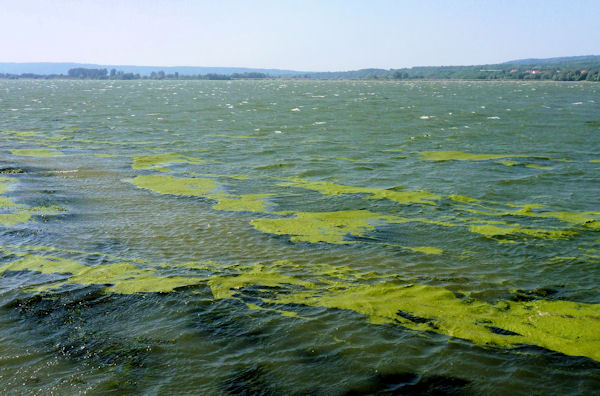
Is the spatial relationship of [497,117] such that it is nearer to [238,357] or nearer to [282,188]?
[282,188]

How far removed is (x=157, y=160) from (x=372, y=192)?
1166 cm

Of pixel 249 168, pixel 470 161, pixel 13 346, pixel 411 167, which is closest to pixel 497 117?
pixel 470 161

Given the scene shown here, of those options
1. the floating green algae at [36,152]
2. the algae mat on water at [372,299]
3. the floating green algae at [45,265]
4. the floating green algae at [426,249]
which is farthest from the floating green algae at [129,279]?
the floating green algae at [36,152]

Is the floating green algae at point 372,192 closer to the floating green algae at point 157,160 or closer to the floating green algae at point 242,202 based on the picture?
the floating green algae at point 242,202

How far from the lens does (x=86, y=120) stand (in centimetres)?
4312

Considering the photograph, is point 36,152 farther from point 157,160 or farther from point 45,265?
point 45,265

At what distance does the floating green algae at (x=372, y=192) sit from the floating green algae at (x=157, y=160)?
22.6 feet

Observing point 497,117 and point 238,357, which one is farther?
point 497,117

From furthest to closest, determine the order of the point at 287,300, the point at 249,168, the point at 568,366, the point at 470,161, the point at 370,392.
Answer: the point at 470,161, the point at 249,168, the point at 287,300, the point at 568,366, the point at 370,392

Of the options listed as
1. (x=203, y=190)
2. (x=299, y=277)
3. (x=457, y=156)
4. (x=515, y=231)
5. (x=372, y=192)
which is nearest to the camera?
(x=299, y=277)

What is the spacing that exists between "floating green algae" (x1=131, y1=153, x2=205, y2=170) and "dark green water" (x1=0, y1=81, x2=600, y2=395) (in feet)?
1.54

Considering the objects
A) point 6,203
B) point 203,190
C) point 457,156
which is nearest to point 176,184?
point 203,190

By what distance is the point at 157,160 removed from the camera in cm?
2398

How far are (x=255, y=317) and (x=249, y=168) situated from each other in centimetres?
1423
